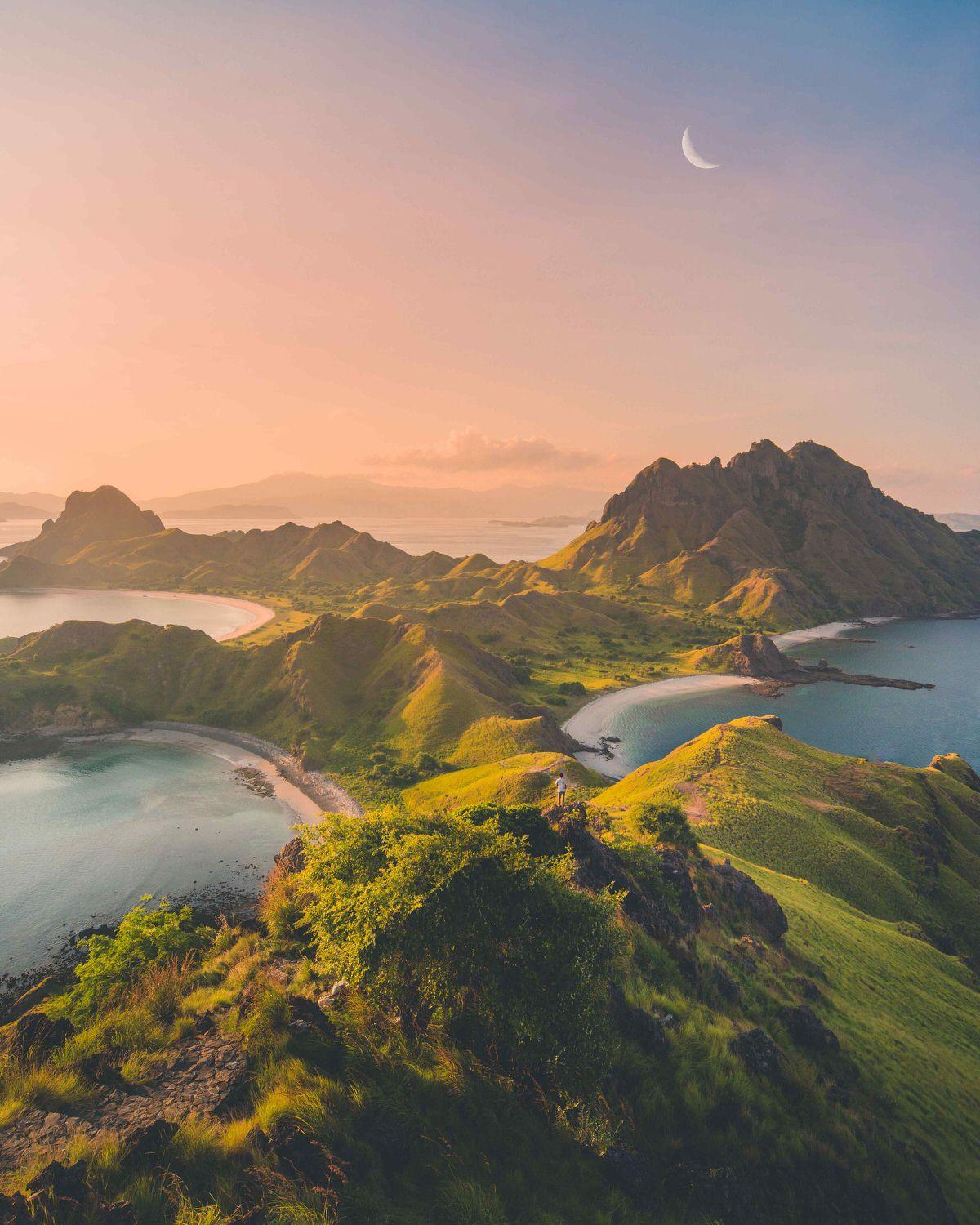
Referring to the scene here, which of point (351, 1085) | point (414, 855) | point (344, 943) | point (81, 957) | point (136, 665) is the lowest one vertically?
point (81, 957)

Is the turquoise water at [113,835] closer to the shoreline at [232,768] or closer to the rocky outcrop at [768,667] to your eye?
the shoreline at [232,768]

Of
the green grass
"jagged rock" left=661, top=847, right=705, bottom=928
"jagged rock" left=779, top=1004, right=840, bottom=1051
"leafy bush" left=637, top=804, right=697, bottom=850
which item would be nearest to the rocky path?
"jagged rock" left=661, top=847, right=705, bottom=928

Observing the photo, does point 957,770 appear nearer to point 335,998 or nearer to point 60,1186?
point 335,998

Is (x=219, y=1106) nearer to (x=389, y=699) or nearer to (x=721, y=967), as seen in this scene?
(x=721, y=967)

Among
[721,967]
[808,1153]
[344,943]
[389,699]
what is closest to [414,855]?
[344,943]

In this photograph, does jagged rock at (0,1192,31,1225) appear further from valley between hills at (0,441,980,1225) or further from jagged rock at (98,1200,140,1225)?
jagged rock at (98,1200,140,1225)

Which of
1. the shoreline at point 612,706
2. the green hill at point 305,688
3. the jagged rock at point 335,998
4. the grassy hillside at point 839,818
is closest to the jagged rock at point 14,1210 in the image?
the jagged rock at point 335,998

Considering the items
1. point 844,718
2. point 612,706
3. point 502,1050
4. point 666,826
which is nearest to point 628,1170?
point 502,1050
